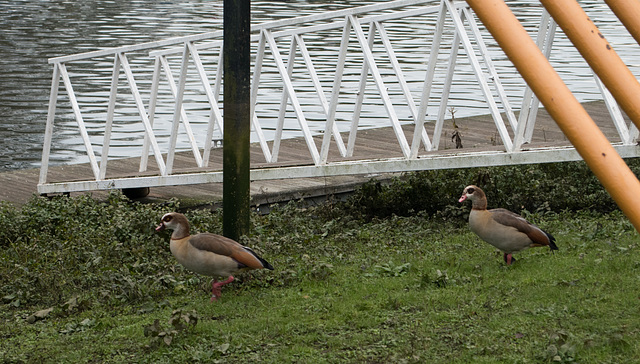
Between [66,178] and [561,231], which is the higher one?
[561,231]

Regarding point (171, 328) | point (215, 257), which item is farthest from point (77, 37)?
point (171, 328)

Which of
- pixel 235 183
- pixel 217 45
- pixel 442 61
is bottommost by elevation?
pixel 442 61

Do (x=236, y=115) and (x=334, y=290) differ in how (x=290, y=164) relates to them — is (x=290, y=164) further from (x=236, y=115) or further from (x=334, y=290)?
(x=334, y=290)

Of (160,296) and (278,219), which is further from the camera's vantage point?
(278,219)

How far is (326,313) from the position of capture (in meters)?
5.73

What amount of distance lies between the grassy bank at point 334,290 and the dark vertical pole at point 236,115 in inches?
12.3

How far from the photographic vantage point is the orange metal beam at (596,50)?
1827 mm

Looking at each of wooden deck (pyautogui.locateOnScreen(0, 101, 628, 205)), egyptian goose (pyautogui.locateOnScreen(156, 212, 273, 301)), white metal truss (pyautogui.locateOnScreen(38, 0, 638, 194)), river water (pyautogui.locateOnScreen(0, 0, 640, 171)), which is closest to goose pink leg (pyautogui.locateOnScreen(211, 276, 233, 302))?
egyptian goose (pyautogui.locateOnScreen(156, 212, 273, 301))

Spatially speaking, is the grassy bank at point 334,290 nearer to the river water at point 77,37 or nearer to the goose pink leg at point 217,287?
the goose pink leg at point 217,287

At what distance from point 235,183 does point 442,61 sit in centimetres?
1978

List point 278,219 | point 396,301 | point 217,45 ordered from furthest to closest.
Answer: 1. point 217,45
2. point 278,219
3. point 396,301

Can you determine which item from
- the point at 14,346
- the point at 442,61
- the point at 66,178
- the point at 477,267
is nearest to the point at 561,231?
the point at 477,267

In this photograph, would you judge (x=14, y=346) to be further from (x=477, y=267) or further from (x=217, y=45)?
(x=217, y=45)

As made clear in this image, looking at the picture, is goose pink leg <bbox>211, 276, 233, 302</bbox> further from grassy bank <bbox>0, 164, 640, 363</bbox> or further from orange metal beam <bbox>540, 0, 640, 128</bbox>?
orange metal beam <bbox>540, 0, 640, 128</bbox>
